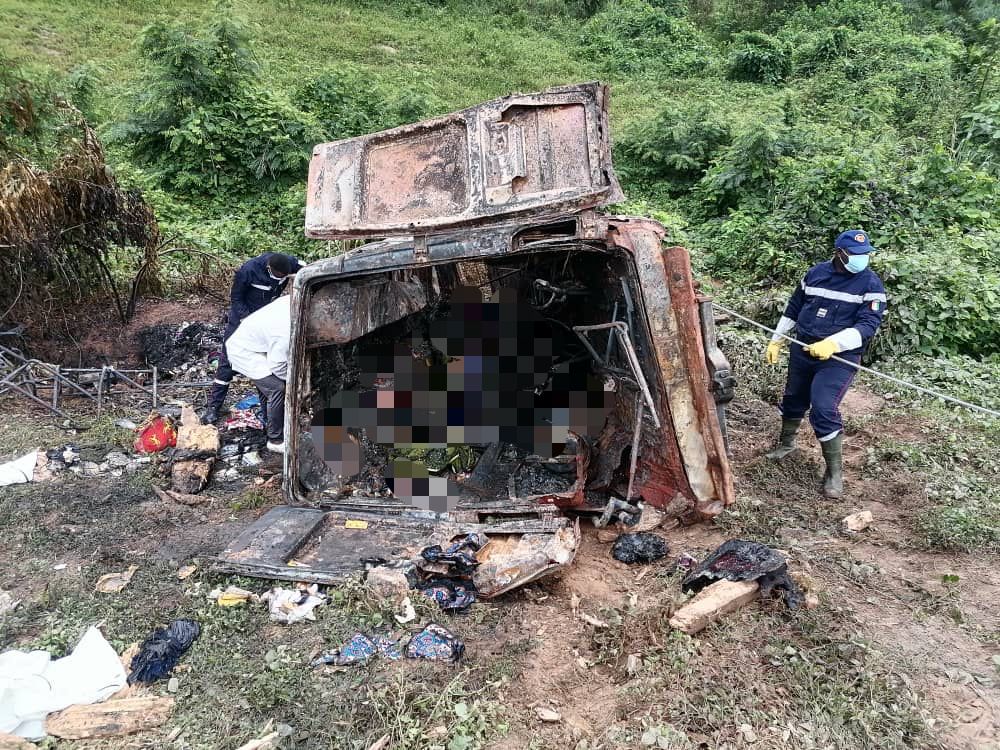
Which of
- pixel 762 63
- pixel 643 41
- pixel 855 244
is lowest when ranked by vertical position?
pixel 855 244

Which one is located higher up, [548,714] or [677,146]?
[677,146]

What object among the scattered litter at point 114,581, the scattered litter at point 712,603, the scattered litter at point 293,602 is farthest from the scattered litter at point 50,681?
the scattered litter at point 712,603

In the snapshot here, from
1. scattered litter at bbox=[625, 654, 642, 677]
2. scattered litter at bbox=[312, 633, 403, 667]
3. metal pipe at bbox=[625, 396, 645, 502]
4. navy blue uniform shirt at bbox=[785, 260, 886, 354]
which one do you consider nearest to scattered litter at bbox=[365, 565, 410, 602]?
scattered litter at bbox=[312, 633, 403, 667]

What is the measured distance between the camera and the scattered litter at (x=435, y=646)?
2.89 metres

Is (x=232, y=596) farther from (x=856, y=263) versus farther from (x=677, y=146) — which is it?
(x=677, y=146)

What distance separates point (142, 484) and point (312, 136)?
281 inches

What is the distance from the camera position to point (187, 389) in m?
6.04

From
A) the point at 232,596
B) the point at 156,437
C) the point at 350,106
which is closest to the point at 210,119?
the point at 350,106

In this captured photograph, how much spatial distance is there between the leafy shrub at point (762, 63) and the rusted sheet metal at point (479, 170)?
50.2 feet

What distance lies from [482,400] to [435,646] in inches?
68.8

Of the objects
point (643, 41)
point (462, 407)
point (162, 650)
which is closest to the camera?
point (162, 650)

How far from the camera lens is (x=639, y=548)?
11.8 ft

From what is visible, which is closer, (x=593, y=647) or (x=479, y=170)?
(x=593, y=647)

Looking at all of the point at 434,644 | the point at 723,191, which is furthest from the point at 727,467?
the point at 723,191
